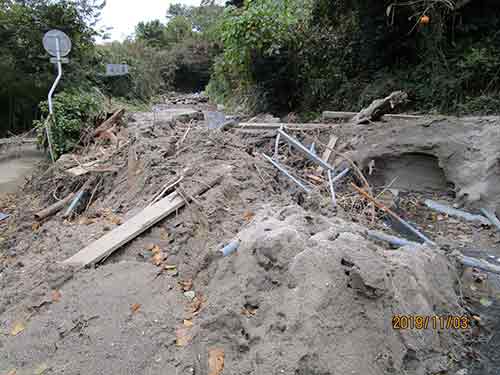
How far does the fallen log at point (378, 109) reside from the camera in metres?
6.48

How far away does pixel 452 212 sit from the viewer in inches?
182

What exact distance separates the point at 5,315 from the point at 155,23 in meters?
33.6

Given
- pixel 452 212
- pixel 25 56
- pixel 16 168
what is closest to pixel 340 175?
pixel 452 212

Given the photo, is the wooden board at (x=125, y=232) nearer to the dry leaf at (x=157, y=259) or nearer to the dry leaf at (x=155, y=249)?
the dry leaf at (x=155, y=249)

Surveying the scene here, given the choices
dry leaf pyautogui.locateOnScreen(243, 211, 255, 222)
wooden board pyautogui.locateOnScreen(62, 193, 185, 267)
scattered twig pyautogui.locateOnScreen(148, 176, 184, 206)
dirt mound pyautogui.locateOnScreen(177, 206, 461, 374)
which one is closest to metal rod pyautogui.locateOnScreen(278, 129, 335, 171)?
dry leaf pyautogui.locateOnScreen(243, 211, 255, 222)

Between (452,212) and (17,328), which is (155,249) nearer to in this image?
(17,328)

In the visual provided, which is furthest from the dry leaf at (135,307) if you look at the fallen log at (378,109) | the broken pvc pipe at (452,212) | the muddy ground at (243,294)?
the fallen log at (378,109)

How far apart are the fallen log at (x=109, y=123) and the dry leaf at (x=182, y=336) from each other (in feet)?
19.3

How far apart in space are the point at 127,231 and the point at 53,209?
189 centimetres

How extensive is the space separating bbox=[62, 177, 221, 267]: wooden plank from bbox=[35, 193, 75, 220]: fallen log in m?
1.66

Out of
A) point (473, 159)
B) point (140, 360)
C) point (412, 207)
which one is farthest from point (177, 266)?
point (473, 159)

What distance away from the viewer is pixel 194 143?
5.41 meters

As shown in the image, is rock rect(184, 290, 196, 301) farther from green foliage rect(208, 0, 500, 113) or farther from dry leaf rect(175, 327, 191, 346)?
green foliage rect(208, 0, 500, 113)

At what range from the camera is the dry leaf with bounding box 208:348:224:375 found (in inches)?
77.2
